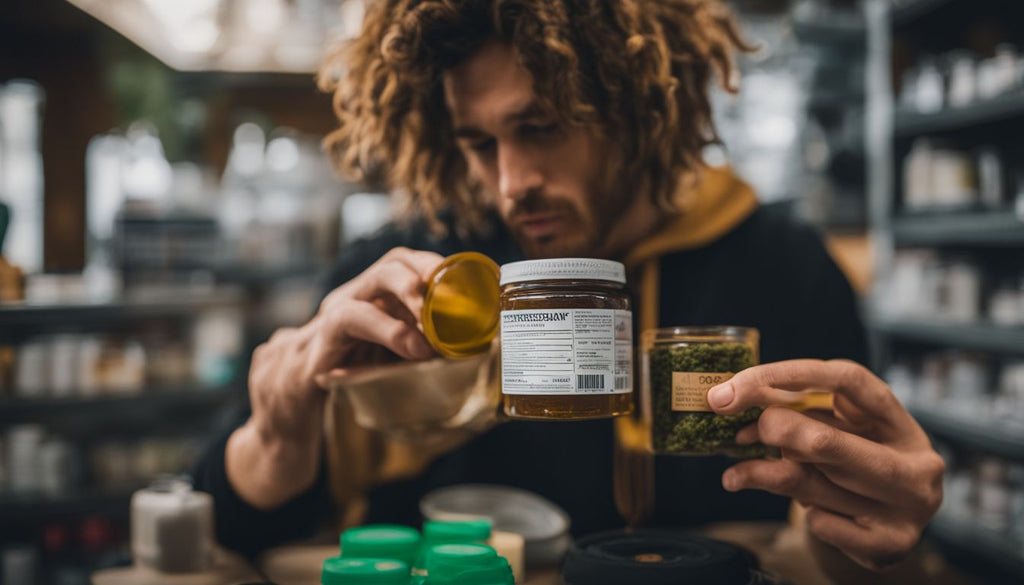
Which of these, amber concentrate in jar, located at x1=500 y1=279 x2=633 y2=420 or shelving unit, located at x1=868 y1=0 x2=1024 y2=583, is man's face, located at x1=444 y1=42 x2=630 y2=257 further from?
shelving unit, located at x1=868 y1=0 x2=1024 y2=583

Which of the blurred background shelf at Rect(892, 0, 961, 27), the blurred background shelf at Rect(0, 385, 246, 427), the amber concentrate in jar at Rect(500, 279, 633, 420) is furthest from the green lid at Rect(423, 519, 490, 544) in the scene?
the blurred background shelf at Rect(892, 0, 961, 27)

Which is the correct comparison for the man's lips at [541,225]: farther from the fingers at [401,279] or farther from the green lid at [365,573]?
the green lid at [365,573]

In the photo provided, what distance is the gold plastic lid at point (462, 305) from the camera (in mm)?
775

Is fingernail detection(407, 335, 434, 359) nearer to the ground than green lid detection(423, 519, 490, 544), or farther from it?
farther from it

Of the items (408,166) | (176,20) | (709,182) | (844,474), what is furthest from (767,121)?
(844,474)

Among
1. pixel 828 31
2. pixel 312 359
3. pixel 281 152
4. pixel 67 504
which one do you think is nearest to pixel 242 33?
pixel 281 152

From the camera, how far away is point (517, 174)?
93 cm

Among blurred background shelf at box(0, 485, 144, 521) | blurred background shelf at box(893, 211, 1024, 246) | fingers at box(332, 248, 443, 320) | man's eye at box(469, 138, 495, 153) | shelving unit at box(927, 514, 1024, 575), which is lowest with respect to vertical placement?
shelving unit at box(927, 514, 1024, 575)

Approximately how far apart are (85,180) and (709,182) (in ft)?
9.83

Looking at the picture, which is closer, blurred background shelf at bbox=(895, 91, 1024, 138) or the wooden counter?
the wooden counter

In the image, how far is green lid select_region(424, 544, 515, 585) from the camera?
65cm

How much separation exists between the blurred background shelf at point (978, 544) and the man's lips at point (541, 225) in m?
1.84

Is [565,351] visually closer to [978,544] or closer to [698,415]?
[698,415]

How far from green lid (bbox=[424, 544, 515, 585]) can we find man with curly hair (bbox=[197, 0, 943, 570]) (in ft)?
0.70
